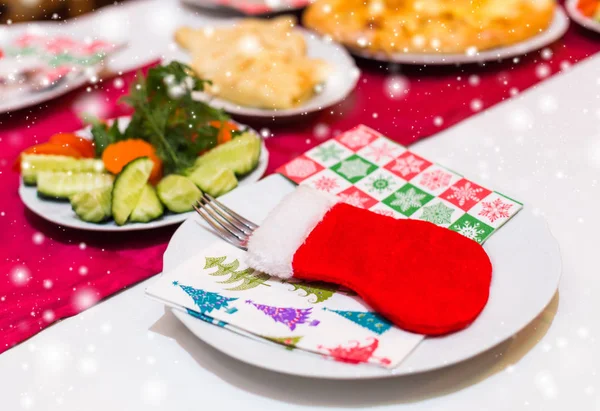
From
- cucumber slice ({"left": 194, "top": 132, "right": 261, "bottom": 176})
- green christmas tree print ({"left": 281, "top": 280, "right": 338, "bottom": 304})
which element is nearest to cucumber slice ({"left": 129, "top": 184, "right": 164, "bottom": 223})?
cucumber slice ({"left": 194, "top": 132, "right": 261, "bottom": 176})

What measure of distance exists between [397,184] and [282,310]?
35cm

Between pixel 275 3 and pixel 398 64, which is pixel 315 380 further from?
pixel 275 3

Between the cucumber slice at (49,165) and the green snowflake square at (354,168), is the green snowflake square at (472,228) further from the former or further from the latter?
the cucumber slice at (49,165)

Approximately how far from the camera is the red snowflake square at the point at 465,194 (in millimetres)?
948

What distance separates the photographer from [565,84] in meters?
1.46

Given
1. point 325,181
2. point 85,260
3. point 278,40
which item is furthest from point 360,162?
point 278,40

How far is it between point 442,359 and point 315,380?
15 centimetres

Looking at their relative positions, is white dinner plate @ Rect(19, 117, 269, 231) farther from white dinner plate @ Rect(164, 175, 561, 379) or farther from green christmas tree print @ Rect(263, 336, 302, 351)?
green christmas tree print @ Rect(263, 336, 302, 351)

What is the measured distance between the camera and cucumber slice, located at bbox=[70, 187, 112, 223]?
969 millimetres

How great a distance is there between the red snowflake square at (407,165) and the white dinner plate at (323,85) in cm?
30
